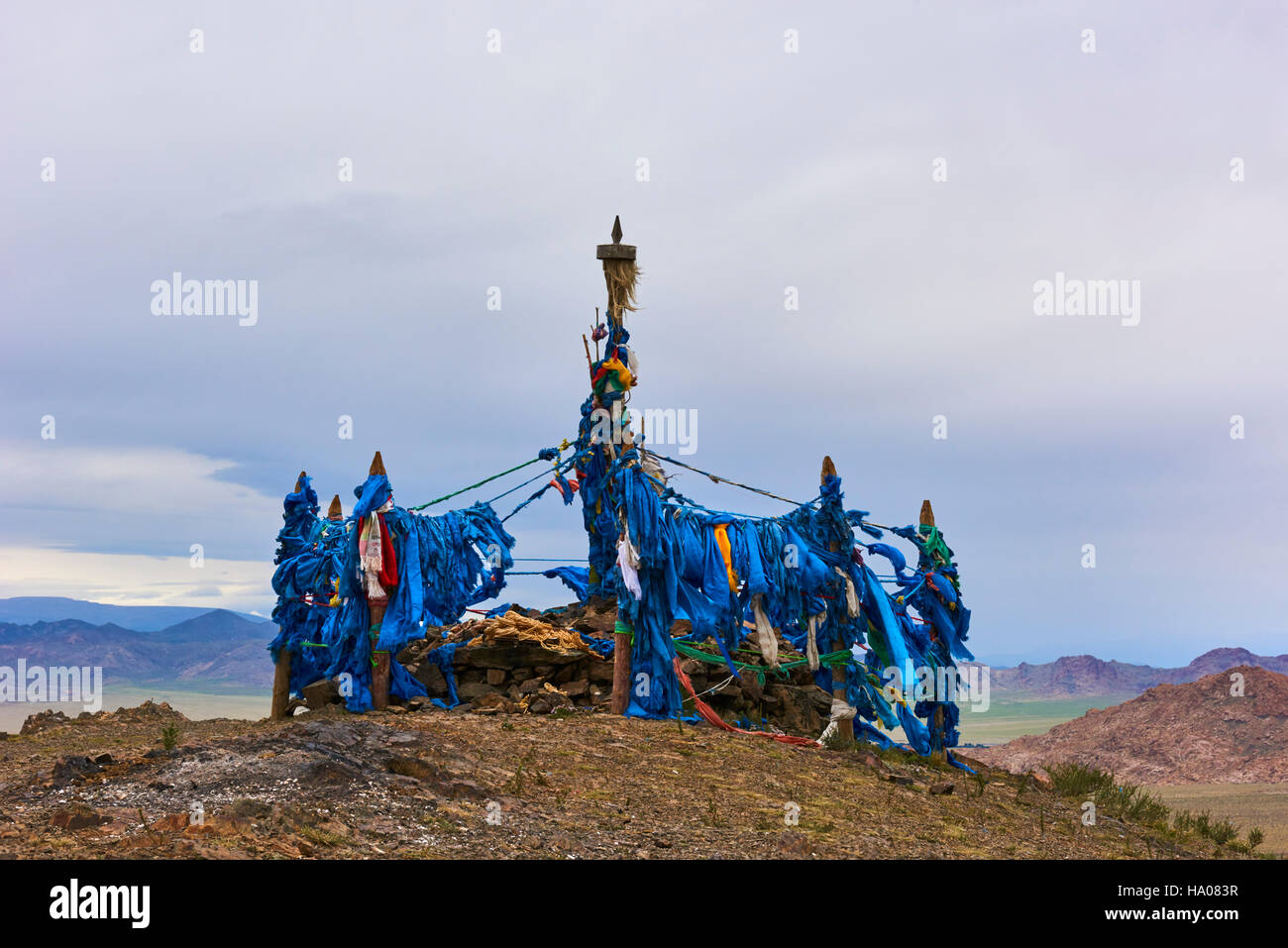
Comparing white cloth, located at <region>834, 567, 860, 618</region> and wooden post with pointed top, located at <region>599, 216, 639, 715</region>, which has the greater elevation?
wooden post with pointed top, located at <region>599, 216, 639, 715</region>

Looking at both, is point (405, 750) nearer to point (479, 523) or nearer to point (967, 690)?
point (479, 523)

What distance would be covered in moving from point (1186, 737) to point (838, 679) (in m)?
18.0

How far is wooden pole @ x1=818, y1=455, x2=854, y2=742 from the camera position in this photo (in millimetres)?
15133

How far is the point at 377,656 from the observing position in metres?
15.5

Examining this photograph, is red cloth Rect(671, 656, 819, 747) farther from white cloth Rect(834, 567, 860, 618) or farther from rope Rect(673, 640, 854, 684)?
white cloth Rect(834, 567, 860, 618)

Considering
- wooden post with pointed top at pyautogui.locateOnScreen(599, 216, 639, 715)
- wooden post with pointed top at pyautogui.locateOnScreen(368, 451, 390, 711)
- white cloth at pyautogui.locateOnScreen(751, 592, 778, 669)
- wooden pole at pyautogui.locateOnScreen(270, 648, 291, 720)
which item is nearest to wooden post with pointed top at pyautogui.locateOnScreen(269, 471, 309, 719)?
wooden pole at pyautogui.locateOnScreen(270, 648, 291, 720)

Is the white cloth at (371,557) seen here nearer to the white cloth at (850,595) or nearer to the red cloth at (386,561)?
the red cloth at (386,561)

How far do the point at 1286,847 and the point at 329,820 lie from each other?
1285 centimetres

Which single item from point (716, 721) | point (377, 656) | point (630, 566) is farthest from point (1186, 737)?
point (377, 656)

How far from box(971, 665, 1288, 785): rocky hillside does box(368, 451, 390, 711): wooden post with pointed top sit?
15969 mm

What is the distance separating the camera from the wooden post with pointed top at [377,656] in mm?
15469

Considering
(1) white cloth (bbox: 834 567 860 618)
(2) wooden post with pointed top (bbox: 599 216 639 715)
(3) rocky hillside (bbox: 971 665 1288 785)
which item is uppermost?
(2) wooden post with pointed top (bbox: 599 216 639 715)

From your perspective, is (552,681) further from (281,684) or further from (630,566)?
(281,684)

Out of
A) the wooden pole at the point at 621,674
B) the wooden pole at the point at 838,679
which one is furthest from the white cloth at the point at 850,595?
the wooden pole at the point at 621,674
